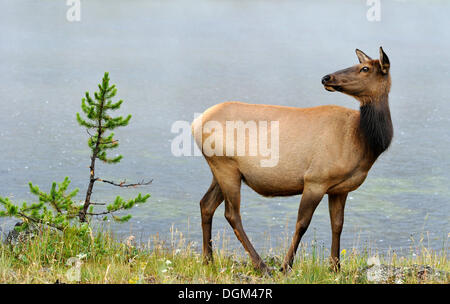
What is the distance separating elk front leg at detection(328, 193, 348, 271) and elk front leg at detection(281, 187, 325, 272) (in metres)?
0.48

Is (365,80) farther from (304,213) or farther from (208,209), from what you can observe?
(208,209)

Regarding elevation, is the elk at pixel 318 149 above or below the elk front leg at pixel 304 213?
above

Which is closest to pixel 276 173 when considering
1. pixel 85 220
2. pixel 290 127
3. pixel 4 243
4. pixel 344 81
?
pixel 290 127

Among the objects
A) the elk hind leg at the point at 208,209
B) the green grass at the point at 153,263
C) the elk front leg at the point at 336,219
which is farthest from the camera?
the elk hind leg at the point at 208,209

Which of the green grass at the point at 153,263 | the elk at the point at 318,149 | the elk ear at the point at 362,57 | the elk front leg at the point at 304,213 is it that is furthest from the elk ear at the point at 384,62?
the green grass at the point at 153,263

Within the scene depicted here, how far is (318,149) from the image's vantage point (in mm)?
7930

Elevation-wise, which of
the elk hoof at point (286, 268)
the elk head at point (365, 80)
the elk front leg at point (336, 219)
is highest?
the elk head at point (365, 80)

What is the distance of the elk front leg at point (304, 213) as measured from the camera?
25.9 ft

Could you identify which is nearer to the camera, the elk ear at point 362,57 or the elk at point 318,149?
the elk at point 318,149

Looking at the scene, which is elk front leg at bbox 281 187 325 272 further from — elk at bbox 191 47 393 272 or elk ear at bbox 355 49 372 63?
elk ear at bbox 355 49 372 63

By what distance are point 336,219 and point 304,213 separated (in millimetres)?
589

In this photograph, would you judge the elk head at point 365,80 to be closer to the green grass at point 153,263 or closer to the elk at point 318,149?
the elk at point 318,149

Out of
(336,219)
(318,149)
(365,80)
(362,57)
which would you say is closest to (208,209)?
(336,219)

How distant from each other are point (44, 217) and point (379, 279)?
11.7ft
